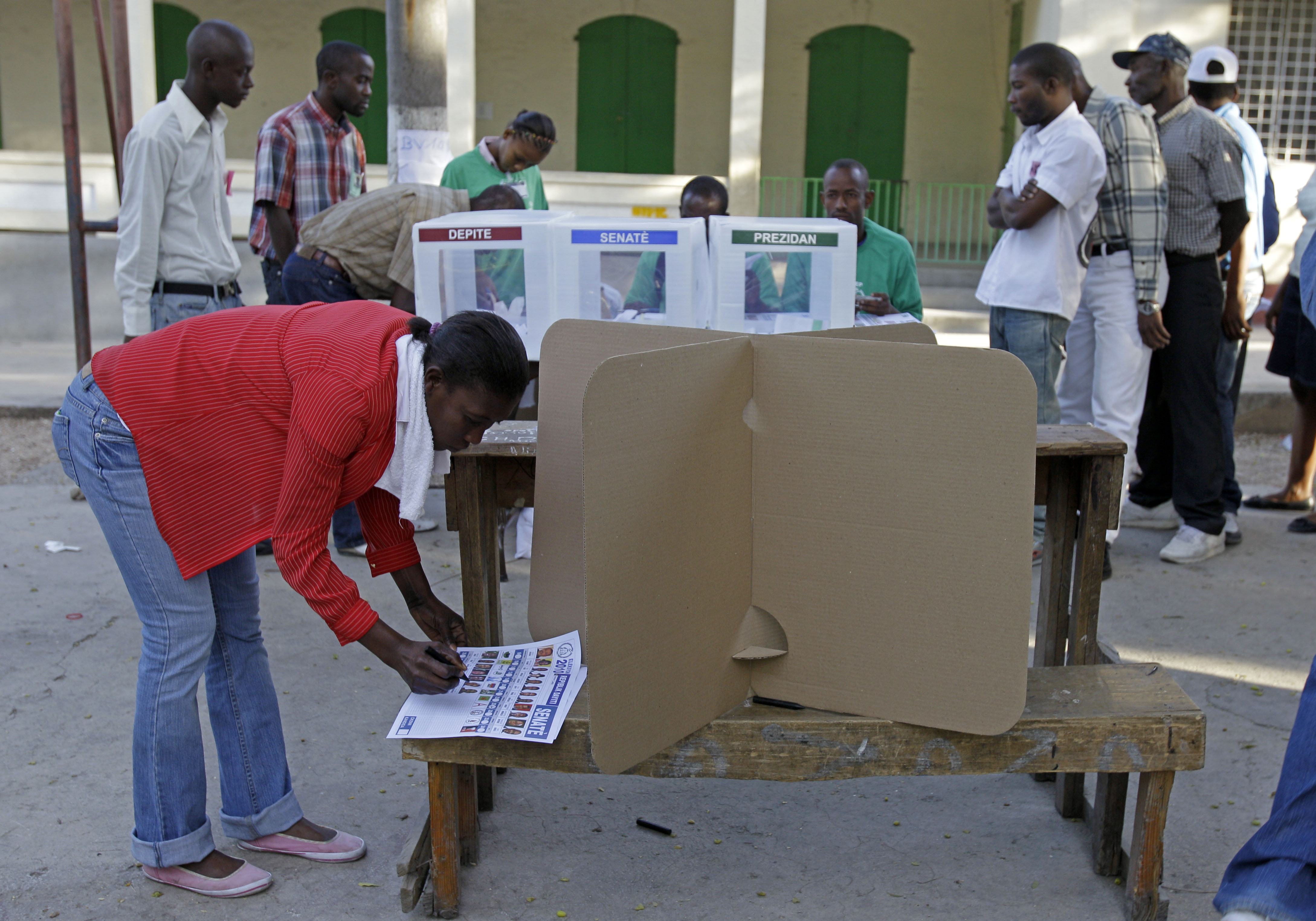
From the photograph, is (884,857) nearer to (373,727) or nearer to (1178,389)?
(373,727)

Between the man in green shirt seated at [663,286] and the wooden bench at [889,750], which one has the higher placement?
the man in green shirt seated at [663,286]

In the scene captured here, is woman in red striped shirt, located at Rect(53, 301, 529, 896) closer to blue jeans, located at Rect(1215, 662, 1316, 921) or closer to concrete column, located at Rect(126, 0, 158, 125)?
blue jeans, located at Rect(1215, 662, 1316, 921)

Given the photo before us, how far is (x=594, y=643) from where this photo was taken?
6.53 ft

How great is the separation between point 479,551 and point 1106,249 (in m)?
3.17

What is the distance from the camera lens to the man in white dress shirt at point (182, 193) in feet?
13.9

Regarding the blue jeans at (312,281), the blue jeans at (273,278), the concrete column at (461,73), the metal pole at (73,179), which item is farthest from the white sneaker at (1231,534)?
the concrete column at (461,73)

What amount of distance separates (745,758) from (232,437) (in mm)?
1177

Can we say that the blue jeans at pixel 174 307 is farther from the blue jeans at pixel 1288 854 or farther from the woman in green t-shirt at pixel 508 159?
the blue jeans at pixel 1288 854

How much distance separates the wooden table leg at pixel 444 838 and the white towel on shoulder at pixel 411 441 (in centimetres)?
54

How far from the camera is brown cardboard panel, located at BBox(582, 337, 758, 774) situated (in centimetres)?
197

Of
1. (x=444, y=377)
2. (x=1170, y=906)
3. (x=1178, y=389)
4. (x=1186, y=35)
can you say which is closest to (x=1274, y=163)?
(x=1186, y=35)

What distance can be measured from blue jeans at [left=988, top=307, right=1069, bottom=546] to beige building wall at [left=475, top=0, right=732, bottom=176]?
9094mm

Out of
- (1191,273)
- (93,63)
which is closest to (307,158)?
(1191,273)

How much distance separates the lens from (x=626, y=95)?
1320 cm
